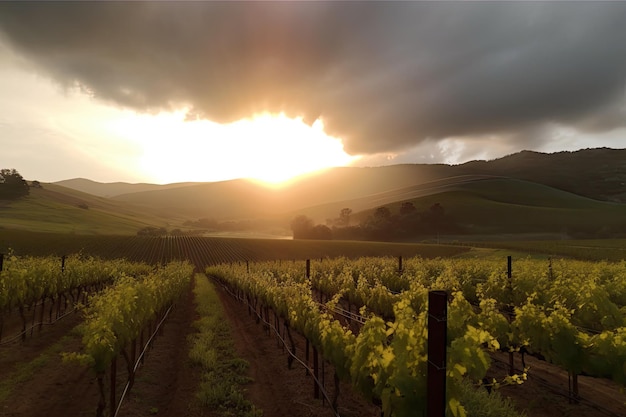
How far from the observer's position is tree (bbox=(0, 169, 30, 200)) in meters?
121

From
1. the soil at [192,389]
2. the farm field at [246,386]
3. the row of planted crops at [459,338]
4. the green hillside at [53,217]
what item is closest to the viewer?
the row of planted crops at [459,338]

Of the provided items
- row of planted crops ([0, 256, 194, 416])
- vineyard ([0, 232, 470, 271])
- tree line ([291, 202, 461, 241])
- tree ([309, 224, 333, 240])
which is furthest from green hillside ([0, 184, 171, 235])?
row of planted crops ([0, 256, 194, 416])

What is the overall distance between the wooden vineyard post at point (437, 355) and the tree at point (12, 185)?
148677 mm

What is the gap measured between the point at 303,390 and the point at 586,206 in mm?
141674

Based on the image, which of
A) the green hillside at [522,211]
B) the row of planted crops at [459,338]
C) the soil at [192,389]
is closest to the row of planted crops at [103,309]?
the soil at [192,389]

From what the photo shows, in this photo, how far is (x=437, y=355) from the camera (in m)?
4.88

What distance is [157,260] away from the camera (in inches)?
2473

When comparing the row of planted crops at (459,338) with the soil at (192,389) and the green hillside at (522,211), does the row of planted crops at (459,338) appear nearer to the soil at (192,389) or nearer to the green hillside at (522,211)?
the soil at (192,389)

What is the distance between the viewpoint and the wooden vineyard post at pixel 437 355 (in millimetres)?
4844

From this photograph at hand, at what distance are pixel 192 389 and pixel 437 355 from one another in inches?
338

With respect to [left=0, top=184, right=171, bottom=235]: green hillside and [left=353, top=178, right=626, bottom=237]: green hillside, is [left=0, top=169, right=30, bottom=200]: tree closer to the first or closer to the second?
[left=0, top=184, right=171, bottom=235]: green hillside

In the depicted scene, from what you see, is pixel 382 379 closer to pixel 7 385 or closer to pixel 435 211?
pixel 7 385

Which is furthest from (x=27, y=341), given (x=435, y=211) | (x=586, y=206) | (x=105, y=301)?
(x=586, y=206)

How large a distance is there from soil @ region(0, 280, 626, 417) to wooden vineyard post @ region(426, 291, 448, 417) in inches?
189
